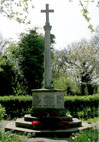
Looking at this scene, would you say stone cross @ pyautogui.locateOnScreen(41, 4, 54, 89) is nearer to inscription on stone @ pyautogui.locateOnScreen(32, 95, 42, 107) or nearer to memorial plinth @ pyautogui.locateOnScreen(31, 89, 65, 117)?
memorial plinth @ pyautogui.locateOnScreen(31, 89, 65, 117)

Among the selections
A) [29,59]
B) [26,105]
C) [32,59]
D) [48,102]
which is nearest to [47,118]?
[48,102]

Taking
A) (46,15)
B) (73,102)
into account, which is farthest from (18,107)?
(46,15)

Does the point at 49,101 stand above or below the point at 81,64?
below

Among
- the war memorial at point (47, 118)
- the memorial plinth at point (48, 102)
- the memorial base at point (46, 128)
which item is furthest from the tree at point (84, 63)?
the memorial base at point (46, 128)

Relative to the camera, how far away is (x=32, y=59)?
25844 mm

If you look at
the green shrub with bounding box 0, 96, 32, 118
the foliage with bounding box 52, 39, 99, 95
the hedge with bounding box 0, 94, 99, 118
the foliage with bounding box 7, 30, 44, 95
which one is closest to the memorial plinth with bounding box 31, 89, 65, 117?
the hedge with bounding box 0, 94, 99, 118

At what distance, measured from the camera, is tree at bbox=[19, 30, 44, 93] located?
26.0m

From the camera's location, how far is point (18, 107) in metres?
15.4

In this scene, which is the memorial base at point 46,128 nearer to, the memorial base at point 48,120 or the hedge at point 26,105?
the memorial base at point 48,120

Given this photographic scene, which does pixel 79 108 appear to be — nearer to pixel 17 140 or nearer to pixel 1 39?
pixel 17 140

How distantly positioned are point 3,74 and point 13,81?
144 cm

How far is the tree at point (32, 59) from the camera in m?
26.0

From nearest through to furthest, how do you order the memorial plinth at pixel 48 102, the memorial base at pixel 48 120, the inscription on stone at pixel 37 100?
the memorial base at pixel 48 120 < the memorial plinth at pixel 48 102 < the inscription on stone at pixel 37 100

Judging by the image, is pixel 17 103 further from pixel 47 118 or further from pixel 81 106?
pixel 47 118
